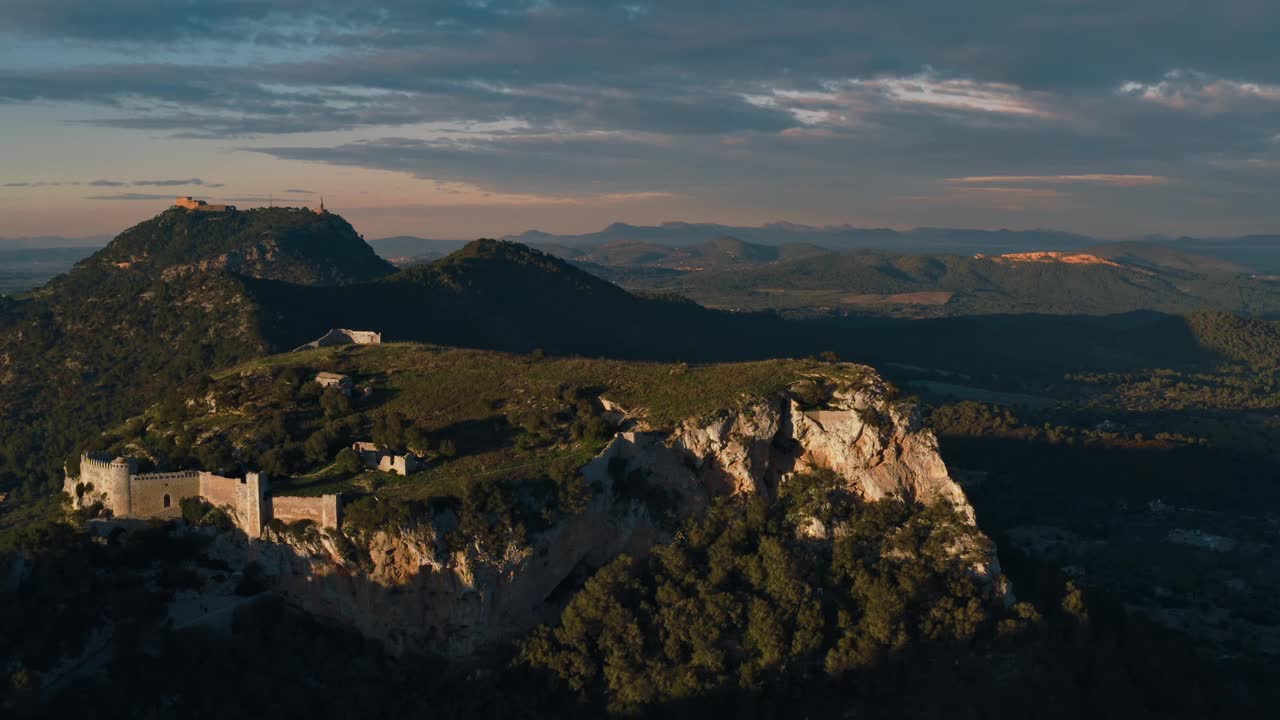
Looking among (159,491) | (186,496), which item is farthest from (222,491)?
(159,491)

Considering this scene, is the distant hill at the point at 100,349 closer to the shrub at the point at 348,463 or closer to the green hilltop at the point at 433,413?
the green hilltop at the point at 433,413

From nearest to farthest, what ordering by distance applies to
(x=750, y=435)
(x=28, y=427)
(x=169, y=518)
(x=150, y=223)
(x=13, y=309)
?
(x=169, y=518) → (x=750, y=435) → (x=28, y=427) → (x=13, y=309) → (x=150, y=223)

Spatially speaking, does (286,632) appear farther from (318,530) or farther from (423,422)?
(423,422)

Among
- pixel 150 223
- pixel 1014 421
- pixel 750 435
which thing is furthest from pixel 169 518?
pixel 150 223

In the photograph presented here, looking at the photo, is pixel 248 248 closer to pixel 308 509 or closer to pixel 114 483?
pixel 114 483

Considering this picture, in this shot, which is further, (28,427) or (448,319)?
(448,319)

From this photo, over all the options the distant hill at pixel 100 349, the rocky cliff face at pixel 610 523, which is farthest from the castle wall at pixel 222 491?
the distant hill at pixel 100 349

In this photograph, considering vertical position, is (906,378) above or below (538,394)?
below
